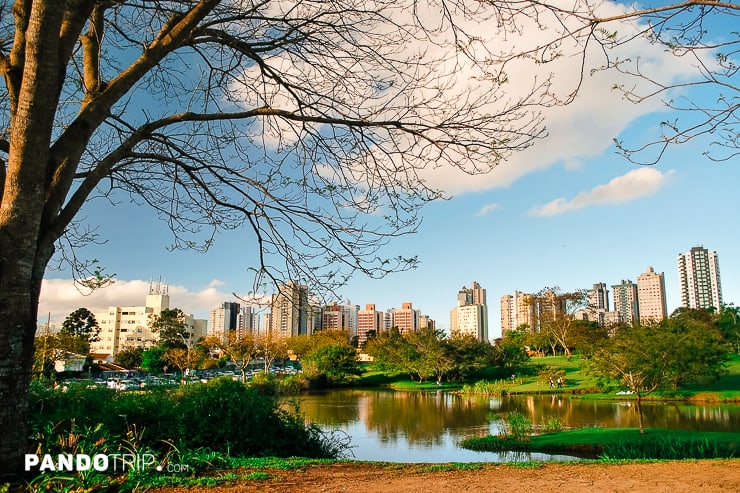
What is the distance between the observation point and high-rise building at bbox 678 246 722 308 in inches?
5118

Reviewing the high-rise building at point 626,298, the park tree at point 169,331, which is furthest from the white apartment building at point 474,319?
the park tree at point 169,331

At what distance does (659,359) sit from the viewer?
24203 millimetres

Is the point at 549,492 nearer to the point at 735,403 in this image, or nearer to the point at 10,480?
the point at 10,480

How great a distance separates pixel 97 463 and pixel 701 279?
15034 centimetres

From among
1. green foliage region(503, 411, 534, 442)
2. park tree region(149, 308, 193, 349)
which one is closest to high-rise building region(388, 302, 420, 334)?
park tree region(149, 308, 193, 349)

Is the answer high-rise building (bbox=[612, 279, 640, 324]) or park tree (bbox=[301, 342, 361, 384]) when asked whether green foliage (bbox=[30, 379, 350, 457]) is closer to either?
park tree (bbox=[301, 342, 361, 384])

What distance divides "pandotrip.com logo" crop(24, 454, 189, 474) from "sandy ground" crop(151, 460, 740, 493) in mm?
672

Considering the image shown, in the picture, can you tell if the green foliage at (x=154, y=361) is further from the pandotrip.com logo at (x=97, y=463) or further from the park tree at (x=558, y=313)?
the pandotrip.com logo at (x=97, y=463)

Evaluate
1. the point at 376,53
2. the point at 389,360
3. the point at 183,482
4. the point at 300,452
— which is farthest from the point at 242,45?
the point at 389,360

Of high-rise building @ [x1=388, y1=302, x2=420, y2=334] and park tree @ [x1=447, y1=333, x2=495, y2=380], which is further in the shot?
high-rise building @ [x1=388, y1=302, x2=420, y2=334]

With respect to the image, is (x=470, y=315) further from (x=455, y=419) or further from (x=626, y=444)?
(x=626, y=444)

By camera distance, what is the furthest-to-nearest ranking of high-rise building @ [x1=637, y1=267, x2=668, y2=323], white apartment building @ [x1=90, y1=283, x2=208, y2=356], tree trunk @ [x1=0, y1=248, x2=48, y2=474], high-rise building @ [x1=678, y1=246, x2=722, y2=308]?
1. high-rise building @ [x1=637, y1=267, x2=668, y2=323]
2. high-rise building @ [x1=678, y1=246, x2=722, y2=308]
3. white apartment building @ [x1=90, y1=283, x2=208, y2=356]
4. tree trunk @ [x1=0, y1=248, x2=48, y2=474]

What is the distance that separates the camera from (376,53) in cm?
592

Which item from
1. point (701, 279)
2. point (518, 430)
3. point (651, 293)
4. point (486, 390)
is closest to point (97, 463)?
point (518, 430)
